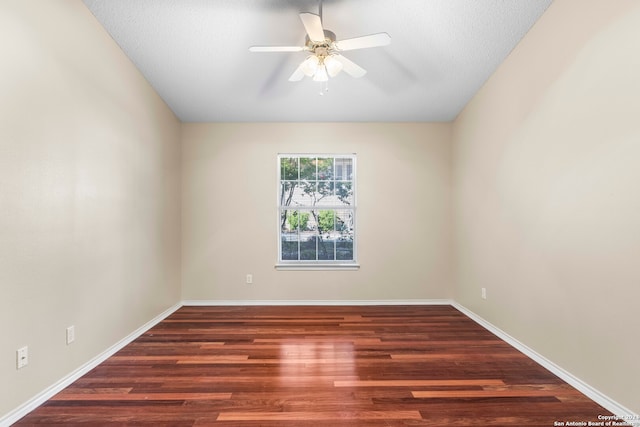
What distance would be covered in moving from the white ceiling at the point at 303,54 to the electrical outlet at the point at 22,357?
244 cm

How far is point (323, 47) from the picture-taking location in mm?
2230

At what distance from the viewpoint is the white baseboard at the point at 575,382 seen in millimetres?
1690

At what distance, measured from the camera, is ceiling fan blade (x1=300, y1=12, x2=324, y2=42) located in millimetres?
1899

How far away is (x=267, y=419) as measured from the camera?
1.72 metres

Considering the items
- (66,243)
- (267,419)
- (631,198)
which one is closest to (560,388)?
(631,198)

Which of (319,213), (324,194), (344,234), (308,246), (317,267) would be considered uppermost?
(324,194)

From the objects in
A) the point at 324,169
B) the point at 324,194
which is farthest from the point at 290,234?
the point at 324,169

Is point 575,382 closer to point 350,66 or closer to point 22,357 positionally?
point 350,66

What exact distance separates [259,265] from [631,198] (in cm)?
357

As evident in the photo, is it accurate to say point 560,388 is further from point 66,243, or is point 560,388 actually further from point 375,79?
point 66,243

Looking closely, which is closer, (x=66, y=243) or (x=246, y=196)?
(x=66, y=243)

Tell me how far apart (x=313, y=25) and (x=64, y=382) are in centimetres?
292

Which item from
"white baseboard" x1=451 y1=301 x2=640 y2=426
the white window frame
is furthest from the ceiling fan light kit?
"white baseboard" x1=451 y1=301 x2=640 y2=426

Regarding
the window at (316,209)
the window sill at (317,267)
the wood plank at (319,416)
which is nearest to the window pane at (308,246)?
the window at (316,209)
